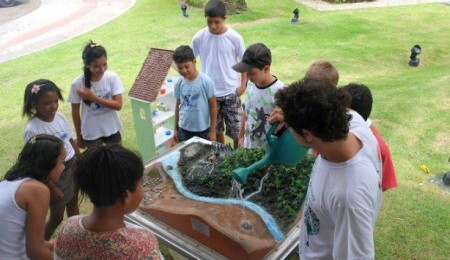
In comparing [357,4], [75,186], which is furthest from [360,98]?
[357,4]

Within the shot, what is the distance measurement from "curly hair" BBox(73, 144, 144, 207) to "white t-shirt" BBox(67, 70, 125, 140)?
6.92ft

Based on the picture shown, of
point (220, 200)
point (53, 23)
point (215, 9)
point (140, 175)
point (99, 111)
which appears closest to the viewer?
point (140, 175)

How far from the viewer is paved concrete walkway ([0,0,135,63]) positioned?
11.2 metres

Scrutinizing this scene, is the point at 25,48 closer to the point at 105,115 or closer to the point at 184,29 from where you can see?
the point at 184,29

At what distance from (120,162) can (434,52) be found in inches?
366

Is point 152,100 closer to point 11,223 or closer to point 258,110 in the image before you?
point 258,110

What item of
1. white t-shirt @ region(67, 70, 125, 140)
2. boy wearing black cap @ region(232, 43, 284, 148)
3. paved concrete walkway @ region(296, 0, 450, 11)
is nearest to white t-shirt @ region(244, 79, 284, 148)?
boy wearing black cap @ region(232, 43, 284, 148)

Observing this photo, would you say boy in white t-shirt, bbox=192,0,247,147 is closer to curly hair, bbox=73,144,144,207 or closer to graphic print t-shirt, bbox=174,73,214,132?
graphic print t-shirt, bbox=174,73,214,132

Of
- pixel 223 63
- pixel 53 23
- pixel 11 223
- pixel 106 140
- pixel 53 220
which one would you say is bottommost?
pixel 53 23

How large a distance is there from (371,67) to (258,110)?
5.94 metres

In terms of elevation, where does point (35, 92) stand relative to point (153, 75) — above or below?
above

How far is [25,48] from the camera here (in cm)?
1092

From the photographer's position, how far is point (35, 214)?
6.88 ft

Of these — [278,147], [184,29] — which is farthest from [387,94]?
[184,29]
